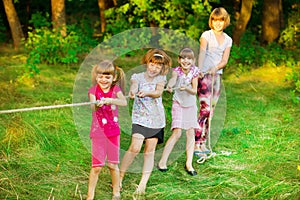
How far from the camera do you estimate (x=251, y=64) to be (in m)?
7.75

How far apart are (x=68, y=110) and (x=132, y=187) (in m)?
1.61

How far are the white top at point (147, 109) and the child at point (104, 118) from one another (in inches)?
14.4

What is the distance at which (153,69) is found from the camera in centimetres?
362

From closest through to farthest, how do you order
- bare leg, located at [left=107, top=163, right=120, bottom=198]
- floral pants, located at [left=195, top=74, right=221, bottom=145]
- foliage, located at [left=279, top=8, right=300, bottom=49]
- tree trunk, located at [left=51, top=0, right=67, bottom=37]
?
bare leg, located at [left=107, top=163, right=120, bottom=198] < floral pants, located at [left=195, top=74, right=221, bottom=145] < tree trunk, located at [left=51, top=0, right=67, bottom=37] < foliage, located at [left=279, top=8, right=300, bottom=49]

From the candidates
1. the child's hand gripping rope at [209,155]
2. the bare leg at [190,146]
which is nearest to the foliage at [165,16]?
the child's hand gripping rope at [209,155]

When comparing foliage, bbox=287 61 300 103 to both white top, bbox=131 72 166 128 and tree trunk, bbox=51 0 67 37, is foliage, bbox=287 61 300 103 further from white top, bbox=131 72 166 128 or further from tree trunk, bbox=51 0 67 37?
tree trunk, bbox=51 0 67 37

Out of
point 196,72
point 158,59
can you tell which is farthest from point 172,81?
point 158,59

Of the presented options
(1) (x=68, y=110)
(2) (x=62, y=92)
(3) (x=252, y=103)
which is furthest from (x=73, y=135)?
(3) (x=252, y=103)

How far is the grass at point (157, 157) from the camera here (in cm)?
351

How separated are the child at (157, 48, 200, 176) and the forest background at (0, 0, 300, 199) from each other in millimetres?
151

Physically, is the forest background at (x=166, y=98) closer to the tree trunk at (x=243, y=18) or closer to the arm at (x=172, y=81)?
the tree trunk at (x=243, y=18)

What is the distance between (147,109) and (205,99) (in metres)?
0.89

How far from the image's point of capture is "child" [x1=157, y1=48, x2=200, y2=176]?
3939 millimetres

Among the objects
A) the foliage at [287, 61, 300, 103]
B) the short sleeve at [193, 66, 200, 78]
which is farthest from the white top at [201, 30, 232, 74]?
the foliage at [287, 61, 300, 103]
